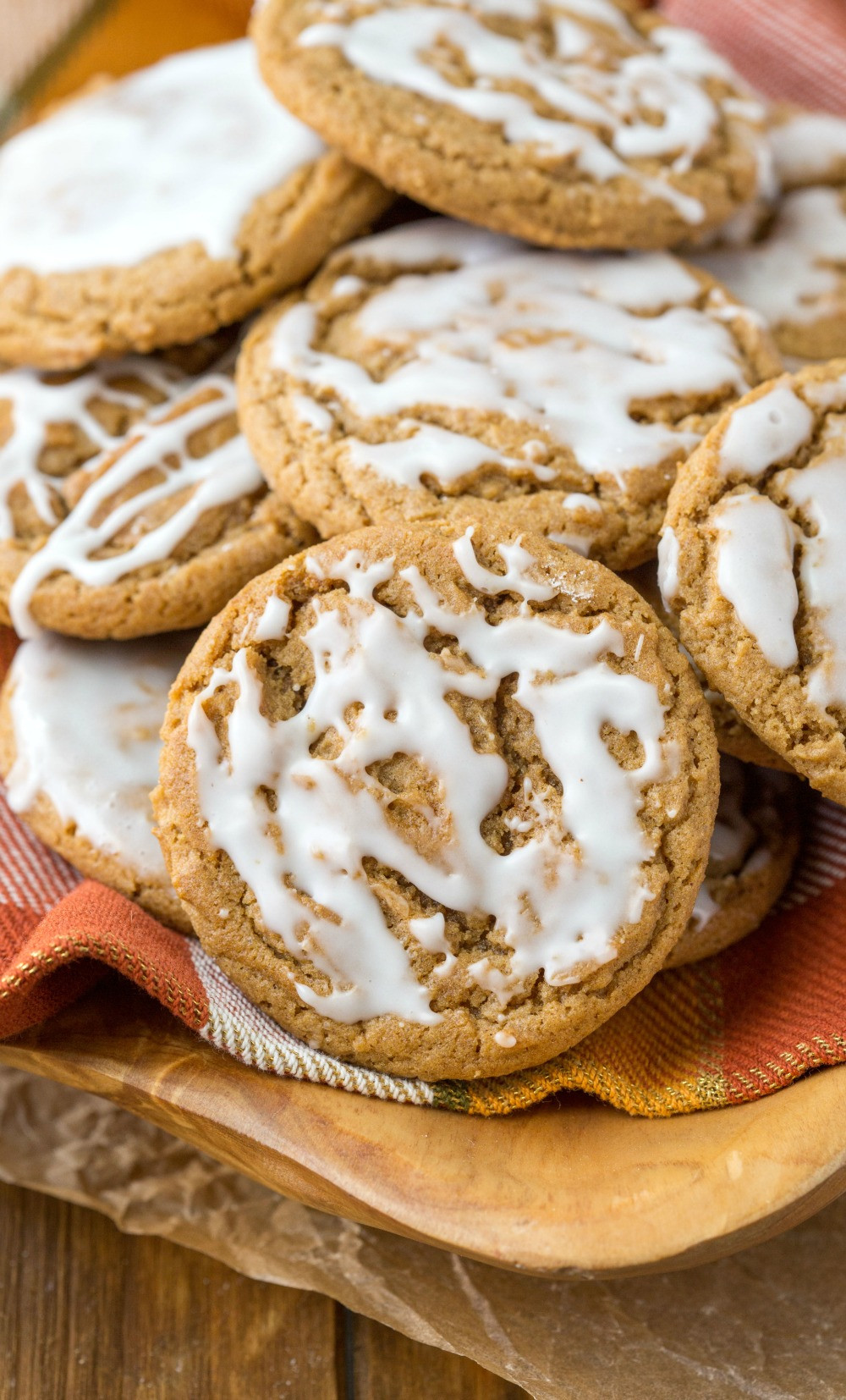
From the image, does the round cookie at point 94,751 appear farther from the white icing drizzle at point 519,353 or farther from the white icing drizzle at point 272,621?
the white icing drizzle at point 519,353

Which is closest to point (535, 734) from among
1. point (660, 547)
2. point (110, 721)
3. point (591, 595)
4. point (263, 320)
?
point (591, 595)

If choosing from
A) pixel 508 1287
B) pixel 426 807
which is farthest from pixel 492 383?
pixel 508 1287

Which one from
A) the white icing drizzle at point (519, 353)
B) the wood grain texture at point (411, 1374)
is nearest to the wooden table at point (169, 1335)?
the wood grain texture at point (411, 1374)

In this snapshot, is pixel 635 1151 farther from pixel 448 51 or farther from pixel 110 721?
pixel 448 51

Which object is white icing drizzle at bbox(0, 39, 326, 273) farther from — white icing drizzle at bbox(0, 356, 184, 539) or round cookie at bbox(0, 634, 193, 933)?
round cookie at bbox(0, 634, 193, 933)

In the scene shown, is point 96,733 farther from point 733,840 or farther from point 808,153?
point 808,153

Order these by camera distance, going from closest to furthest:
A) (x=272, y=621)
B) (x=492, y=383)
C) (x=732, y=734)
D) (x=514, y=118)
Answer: (x=272, y=621), (x=732, y=734), (x=492, y=383), (x=514, y=118)
